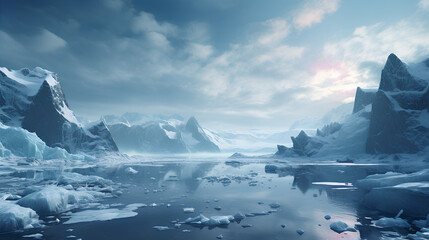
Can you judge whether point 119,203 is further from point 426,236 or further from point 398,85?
point 398,85

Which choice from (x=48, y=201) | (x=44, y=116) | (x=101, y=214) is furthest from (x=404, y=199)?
(x=44, y=116)

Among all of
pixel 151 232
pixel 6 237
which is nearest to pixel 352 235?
pixel 151 232

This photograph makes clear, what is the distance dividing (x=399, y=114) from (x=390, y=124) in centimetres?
549

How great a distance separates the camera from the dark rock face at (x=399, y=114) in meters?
89.6

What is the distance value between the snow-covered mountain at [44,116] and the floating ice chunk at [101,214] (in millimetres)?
132790

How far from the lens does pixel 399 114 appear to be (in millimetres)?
94812

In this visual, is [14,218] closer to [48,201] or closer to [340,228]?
[48,201]

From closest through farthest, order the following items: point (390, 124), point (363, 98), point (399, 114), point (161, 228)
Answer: point (161, 228) → point (399, 114) → point (390, 124) → point (363, 98)

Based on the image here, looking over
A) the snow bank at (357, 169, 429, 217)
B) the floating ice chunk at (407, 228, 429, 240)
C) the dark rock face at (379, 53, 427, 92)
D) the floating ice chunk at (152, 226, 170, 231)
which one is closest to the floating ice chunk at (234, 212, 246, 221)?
the floating ice chunk at (152, 226, 170, 231)

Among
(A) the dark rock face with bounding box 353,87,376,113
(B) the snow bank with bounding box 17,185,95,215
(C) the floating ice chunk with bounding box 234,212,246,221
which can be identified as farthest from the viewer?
(A) the dark rock face with bounding box 353,87,376,113

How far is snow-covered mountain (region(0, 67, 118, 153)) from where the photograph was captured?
432 ft

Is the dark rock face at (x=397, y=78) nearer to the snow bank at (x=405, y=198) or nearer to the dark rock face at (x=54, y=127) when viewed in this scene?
the snow bank at (x=405, y=198)

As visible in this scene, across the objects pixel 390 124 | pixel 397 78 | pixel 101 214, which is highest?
pixel 397 78

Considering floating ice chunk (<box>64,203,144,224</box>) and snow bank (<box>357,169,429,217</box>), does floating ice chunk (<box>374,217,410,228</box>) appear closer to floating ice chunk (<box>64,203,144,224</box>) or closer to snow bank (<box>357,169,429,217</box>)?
snow bank (<box>357,169,429,217</box>)
